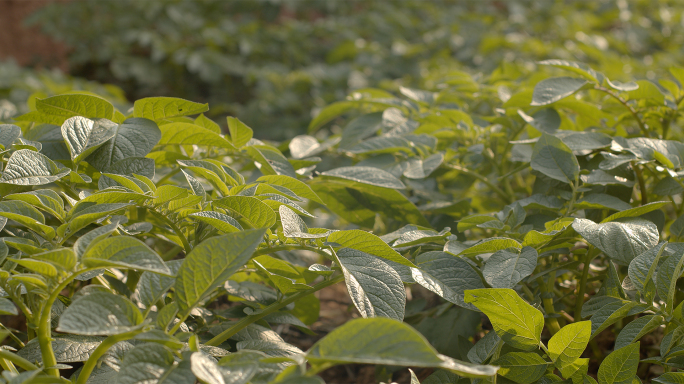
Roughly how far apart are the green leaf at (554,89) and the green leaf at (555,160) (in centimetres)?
10

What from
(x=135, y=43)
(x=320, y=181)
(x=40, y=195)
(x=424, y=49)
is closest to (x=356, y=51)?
(x=424, y=49)

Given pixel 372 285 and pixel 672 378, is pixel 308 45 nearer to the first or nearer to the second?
pixel 372 285

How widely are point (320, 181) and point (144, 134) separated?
0.31 metres

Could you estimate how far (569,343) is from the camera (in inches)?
22.6

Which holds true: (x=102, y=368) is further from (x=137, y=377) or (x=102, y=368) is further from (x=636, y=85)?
(x=636, y=85)

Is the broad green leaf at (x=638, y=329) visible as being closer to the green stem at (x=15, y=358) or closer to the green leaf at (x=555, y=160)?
the green leaf at (x=555, y=160)

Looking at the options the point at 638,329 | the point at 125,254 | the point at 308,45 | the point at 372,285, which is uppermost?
the point at 125,254

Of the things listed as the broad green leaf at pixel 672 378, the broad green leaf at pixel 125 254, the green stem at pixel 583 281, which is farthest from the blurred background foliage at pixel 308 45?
the broad green leaf at pixel 125 254

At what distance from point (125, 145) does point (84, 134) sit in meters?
0.06

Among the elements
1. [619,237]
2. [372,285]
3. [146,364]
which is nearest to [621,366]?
[619,237]

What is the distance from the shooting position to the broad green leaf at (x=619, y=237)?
2.00 feet

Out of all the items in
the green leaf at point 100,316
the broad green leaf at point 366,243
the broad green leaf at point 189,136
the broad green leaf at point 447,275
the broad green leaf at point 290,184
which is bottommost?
the broad green leaf at point 447,275

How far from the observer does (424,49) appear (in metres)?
2.69

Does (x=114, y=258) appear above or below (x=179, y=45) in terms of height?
above
